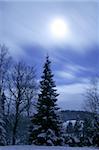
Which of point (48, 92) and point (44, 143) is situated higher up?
point (48, 92)

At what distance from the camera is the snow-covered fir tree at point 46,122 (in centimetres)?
2778

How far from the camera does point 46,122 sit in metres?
28.2

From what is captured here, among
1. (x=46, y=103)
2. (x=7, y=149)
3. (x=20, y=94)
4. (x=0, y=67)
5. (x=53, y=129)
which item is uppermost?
(x=0, y=67)

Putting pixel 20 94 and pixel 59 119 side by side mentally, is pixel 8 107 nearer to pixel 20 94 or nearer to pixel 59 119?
pixel 20 94

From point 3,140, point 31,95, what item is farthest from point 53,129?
point 31,95

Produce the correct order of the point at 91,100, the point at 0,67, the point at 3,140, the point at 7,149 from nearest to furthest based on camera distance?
the point at 7,149
the point at 3,140
the point at 0,67
the point at 91,100

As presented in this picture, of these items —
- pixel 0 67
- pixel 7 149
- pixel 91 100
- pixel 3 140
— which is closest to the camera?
pixel 7 149

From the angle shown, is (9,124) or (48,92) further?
(9,124)

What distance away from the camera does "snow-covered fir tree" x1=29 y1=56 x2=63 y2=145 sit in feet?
91.1

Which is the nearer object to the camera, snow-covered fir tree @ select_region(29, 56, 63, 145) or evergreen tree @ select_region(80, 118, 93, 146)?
snow-covered fir tree @ select_region(29, 56, 63, 145)

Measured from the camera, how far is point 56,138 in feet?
91.3

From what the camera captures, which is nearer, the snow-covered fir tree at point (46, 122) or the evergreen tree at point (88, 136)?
the snow-covered fir tree at point (46, 122)

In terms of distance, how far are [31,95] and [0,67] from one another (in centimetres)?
529

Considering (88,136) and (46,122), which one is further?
(88,136)
